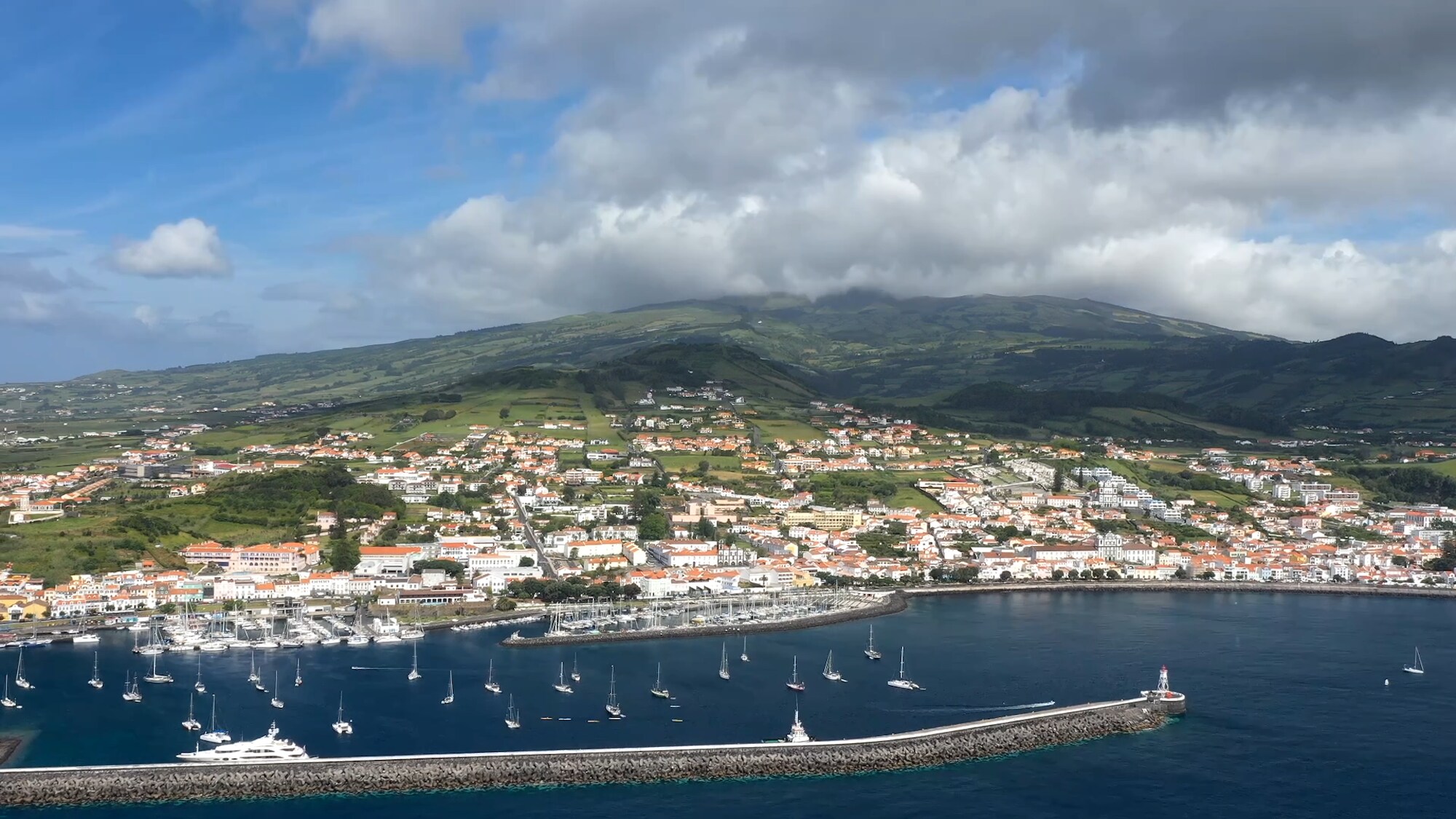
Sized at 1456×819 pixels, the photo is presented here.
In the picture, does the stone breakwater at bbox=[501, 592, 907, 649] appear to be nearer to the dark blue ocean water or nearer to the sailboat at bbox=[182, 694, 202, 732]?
the dark blue ocean water

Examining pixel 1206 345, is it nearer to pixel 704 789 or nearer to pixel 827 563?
pixel 827 563

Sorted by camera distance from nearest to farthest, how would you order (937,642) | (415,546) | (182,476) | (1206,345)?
(937,642) < (415,546) < (182,476) < (1206,345)

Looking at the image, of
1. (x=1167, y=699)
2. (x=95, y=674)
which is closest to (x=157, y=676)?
(x=95, y=674)

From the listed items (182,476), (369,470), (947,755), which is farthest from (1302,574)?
(182,476)

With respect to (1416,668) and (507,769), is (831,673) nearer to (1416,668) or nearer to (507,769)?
(507,769)

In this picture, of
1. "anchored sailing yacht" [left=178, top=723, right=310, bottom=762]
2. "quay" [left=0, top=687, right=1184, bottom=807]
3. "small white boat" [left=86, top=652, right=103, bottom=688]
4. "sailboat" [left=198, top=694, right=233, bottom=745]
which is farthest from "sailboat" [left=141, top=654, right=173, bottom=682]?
"quay" [left=0, top=687, right=1184, bottom=807]

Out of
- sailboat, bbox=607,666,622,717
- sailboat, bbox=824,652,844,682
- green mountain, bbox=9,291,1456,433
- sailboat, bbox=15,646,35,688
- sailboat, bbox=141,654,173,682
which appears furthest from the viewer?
green mountain, bbox=9,291,1456,433

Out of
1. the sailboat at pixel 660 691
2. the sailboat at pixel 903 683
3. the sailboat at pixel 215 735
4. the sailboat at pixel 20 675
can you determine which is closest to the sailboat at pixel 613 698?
the sailboat at pixel 660 691
